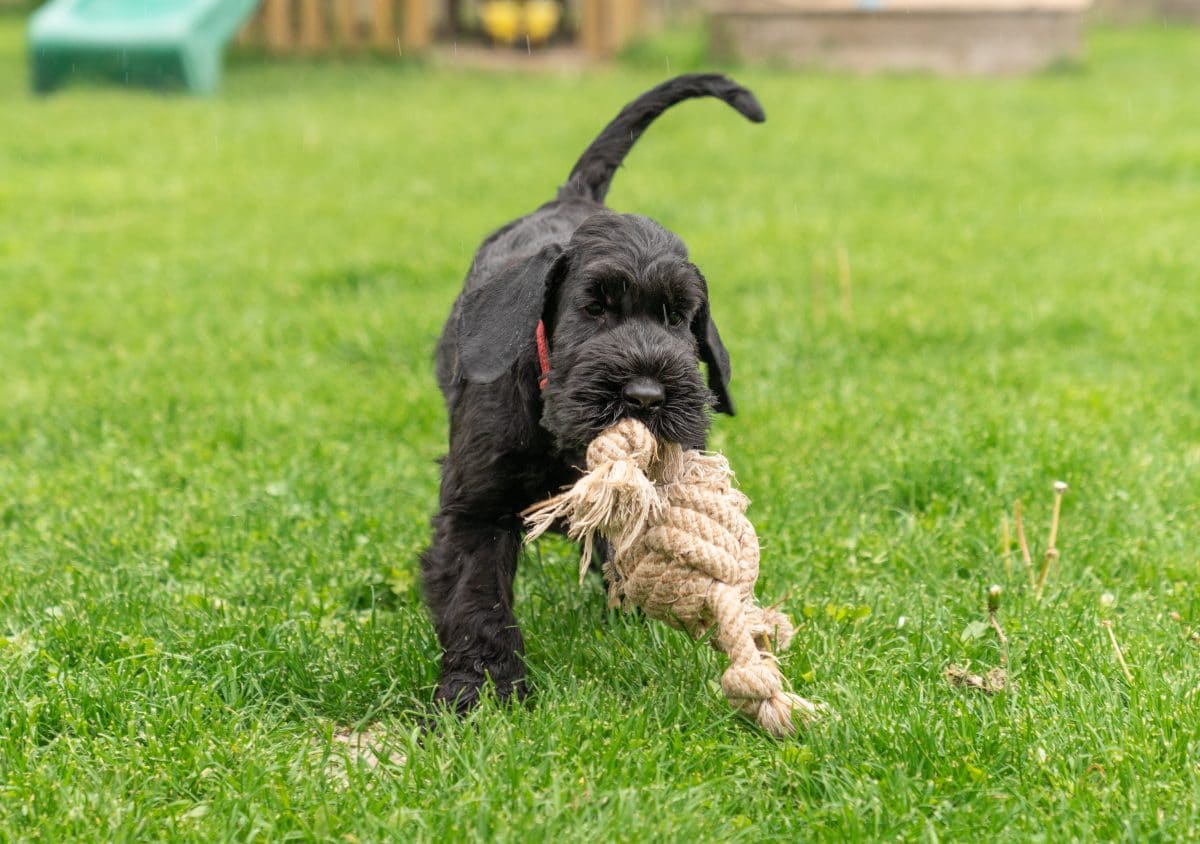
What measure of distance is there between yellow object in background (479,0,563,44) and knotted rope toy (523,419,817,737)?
1529 centimetres

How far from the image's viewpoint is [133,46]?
13938 mm

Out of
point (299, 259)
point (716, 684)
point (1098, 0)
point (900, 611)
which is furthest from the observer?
point (1098, 0)

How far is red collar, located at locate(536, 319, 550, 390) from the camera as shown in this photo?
3154mm

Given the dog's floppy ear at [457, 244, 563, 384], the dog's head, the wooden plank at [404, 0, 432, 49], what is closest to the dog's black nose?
the dog's head

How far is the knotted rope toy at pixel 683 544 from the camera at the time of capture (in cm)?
279

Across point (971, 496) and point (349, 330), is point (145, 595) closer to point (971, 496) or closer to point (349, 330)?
point (971, 496)

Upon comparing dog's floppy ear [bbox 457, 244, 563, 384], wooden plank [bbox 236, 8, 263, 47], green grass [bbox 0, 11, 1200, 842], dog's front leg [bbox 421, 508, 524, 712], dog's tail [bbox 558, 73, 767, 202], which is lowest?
green grass [bbox 0, 11, 1200, 842]

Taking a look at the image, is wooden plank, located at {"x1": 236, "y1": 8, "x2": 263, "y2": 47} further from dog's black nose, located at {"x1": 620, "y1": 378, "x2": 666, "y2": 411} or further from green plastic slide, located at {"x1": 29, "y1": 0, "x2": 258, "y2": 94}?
dog's black nose, located at {"x1": 620, "y1": 378, "x2": 666, "y2": 411}

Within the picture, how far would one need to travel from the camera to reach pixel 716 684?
3082 mm

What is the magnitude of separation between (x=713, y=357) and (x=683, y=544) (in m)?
0.70

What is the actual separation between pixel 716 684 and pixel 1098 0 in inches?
879

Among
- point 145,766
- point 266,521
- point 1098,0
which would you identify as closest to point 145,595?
point 266,521

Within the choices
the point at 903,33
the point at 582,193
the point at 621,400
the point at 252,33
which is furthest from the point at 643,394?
the point at 252,33

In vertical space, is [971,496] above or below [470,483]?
below
